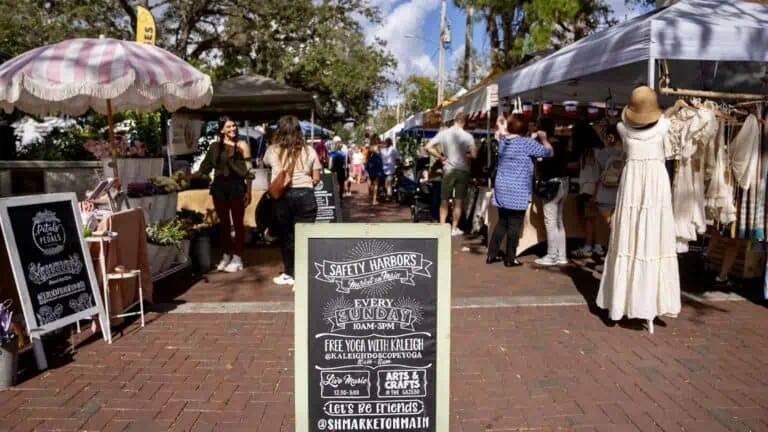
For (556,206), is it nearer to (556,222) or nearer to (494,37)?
(556,222)

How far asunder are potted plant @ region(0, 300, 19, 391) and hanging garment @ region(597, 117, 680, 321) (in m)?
4.37

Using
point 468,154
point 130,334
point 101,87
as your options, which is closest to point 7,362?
point 130,334

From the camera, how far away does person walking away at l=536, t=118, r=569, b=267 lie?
7.50 meters

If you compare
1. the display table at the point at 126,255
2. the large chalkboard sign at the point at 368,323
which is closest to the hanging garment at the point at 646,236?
the large chalkboard sign at the point at 368,323

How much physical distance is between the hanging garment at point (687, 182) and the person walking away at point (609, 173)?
1345mm

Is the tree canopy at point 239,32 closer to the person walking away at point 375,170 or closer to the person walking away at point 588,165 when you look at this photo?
the person walking away at point 375,170

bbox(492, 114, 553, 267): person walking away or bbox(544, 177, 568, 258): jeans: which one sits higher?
bbox(492, 114, 553, 267): person walking away

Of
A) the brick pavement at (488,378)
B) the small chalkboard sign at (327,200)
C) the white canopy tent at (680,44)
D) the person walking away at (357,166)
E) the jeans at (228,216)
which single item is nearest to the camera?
the brick pavement at (488,378)

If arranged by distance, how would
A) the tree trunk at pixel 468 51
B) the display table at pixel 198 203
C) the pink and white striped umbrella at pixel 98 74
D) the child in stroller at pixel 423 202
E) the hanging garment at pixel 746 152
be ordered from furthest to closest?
1. the tree trunk at pixel 468 51
2. the child in stroller at pixel 423 202
3. the display table at pixel 198 203
4. the hanging garment at pixel 746 152
5. the pink and white striped umbrella at pixel 98 74

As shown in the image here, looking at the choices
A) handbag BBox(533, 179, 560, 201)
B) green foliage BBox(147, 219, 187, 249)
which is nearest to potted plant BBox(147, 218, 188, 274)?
green foliage BBox(147, 219, 187, 249)

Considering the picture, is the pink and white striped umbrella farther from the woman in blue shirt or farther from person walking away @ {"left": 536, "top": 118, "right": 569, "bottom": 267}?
person walking away @ {"left": 536, "top": 118, "right": 569, "bottom": 267}

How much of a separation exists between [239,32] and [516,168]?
32.8 ft

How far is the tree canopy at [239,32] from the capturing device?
1314 cm

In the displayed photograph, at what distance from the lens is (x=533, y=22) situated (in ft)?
48.3
